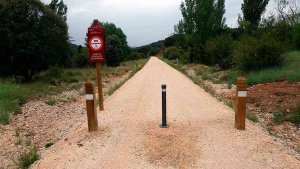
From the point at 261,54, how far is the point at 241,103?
12774 millimetres

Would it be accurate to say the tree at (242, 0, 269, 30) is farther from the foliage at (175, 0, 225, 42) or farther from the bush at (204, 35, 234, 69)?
the bush at (204, 35, 234, 69)

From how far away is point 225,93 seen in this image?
17.0 m

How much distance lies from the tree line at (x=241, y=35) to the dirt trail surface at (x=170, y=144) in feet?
34.4

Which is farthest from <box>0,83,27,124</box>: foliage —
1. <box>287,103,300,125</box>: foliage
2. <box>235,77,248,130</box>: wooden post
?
<box>287,103,300,125</box>: foliage

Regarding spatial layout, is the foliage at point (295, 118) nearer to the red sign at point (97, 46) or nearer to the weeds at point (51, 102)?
the red sign at point (97, 46)

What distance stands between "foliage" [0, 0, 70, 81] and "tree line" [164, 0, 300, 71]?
11.6 meters

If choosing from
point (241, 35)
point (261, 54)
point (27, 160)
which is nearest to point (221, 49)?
point (241, 35)

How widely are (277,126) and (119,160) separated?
5.38 m

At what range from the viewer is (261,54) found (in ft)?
70.7

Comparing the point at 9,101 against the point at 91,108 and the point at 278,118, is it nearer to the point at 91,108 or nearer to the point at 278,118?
the point at 91,108

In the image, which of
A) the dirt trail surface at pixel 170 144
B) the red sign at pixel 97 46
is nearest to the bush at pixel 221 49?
the dirt trail surface at pixel 170 144

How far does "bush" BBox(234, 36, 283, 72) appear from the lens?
70.0 ft

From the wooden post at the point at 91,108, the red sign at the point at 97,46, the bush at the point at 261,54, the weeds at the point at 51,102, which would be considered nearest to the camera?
the wooden post at the point at 91,108

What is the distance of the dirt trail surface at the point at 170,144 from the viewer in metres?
7.40
